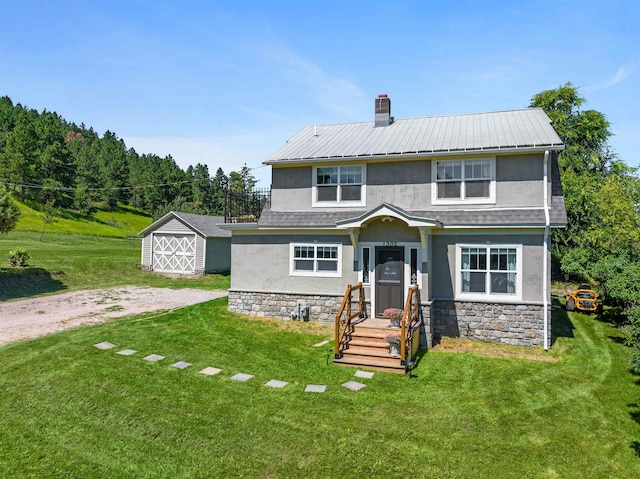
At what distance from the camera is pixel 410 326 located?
1117 centimetres

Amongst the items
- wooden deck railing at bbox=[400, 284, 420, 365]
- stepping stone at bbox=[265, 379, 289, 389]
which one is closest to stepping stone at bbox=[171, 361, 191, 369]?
stepping stone at bbox=[265, 379, 289, 389]

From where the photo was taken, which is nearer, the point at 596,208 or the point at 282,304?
the point at 282,304

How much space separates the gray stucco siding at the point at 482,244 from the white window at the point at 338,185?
343cm

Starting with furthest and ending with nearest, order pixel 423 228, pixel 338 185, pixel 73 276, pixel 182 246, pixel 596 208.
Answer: pixel 182 246
pixel 596 208
pixel 73 276
pixel 338 185
pixel 423 228

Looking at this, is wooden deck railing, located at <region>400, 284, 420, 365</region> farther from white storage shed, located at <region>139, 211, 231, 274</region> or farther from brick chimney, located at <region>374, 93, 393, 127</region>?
white storage shed, located at <region>139, 211, 231, 274</region>

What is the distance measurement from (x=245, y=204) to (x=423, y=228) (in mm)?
8550

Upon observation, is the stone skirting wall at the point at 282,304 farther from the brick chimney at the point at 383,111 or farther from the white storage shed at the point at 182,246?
the white storage shed at the point at 182,246

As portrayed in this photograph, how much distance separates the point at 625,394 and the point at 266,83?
1647 cm

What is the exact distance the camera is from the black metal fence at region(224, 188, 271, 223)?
54.8ft

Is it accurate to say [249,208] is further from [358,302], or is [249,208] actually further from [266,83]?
[358,302]

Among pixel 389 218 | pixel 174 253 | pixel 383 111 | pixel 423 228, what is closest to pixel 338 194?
pixel 389 218

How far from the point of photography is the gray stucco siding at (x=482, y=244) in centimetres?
1248

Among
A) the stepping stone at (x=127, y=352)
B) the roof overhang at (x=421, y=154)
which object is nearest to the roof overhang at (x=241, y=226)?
the roof overhang at (x=421, y=154)

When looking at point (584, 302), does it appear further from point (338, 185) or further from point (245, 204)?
point (245, 204)
